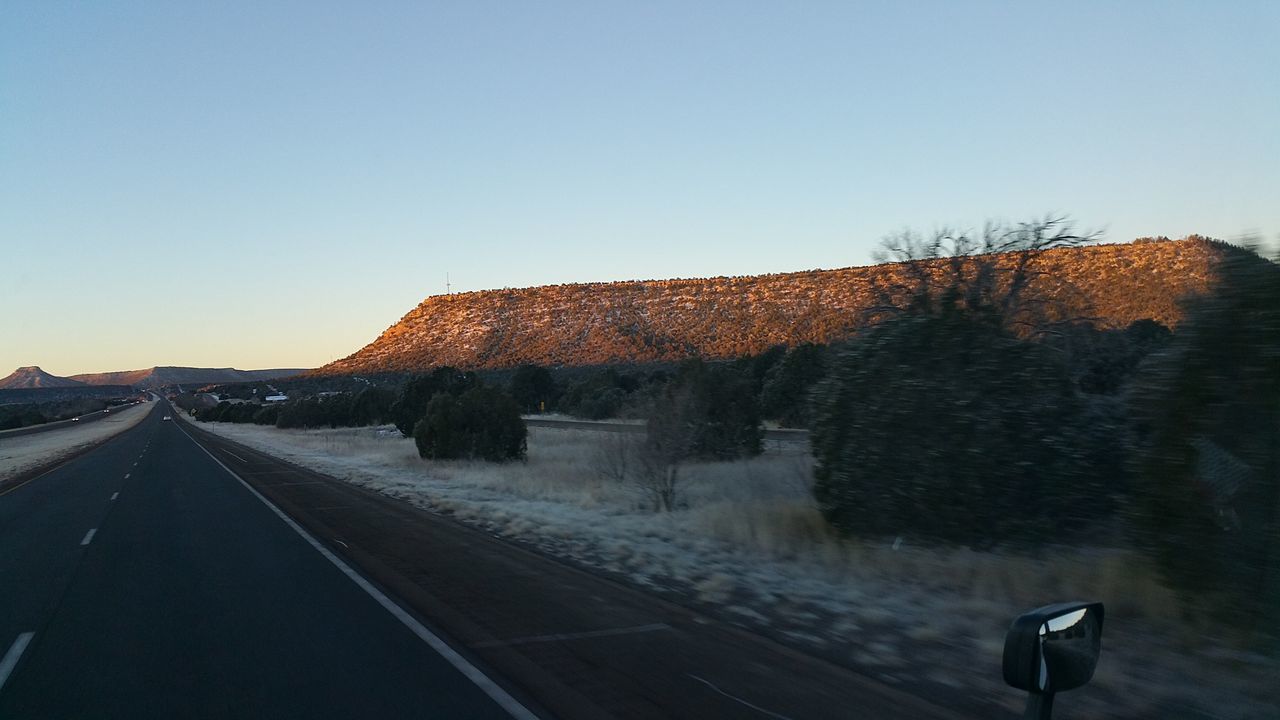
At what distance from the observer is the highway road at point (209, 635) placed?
675 cm

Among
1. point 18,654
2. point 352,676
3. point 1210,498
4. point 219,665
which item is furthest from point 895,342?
point 18,654

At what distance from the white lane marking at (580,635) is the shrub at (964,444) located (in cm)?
416

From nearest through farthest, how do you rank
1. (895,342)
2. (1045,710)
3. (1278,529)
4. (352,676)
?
(1045,710) → (1278,529) → (352,676) → (895,342)

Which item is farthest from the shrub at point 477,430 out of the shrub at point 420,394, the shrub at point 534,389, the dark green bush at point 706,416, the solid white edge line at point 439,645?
the shrub at point 534,389

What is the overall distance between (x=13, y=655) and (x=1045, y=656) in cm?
887

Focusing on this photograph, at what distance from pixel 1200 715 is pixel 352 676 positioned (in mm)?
6080

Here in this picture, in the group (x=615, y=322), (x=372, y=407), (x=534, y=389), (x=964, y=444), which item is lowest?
(x=964, y=444)

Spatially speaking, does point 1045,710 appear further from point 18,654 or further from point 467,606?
point 18,654

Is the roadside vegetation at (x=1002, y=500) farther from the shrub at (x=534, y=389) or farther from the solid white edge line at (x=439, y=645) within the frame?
the shrub at (x=534, y=389)

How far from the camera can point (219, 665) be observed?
777 cm

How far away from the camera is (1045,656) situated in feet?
10.3

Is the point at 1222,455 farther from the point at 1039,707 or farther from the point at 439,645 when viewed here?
the point at 439,645

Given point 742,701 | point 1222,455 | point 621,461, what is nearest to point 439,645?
point 742,701

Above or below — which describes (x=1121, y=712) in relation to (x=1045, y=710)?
below
